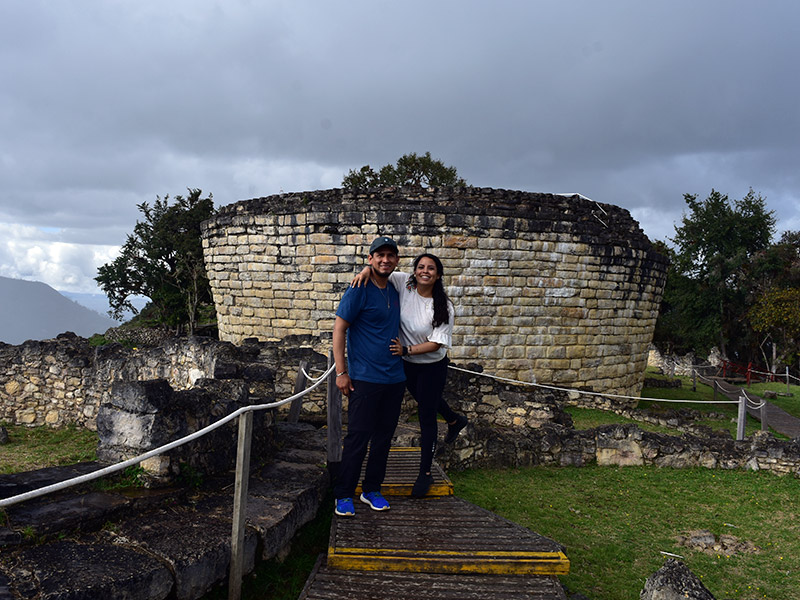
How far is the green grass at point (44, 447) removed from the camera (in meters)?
6.99

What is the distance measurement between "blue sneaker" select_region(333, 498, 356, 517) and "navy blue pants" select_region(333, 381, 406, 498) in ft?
0.10

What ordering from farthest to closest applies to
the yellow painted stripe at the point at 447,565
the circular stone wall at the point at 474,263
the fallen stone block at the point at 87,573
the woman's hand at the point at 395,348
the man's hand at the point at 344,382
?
the circular stone wall at the point at 474,263 → the woman's hand at the point at 395,348 → the man's hand at the point at 344,382 → the yellow painted stripe at the point at 447,565 → the fallen stone block at the point at 87,573

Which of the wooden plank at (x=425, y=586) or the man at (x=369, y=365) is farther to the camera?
the man at (x=369, y=365)

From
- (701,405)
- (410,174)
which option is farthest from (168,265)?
(701,405)

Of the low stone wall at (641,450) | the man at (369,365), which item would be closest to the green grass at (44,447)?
the man at (369,365)

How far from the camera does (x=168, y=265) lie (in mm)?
28547

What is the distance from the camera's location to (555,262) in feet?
37.9

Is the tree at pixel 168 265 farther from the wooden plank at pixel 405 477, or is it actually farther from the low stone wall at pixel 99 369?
the wooden plank at pixel 405 477

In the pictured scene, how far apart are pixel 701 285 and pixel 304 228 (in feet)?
98.6

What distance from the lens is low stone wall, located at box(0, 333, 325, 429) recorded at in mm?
7531

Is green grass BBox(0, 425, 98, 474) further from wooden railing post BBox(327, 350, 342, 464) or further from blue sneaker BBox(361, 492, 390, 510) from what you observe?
blue sneaker BBox(361, 492, 390, 510)

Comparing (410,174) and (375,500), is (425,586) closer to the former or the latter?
(375,500)

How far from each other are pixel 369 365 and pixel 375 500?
107cm

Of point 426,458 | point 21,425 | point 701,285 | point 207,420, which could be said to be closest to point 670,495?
point 426,458
